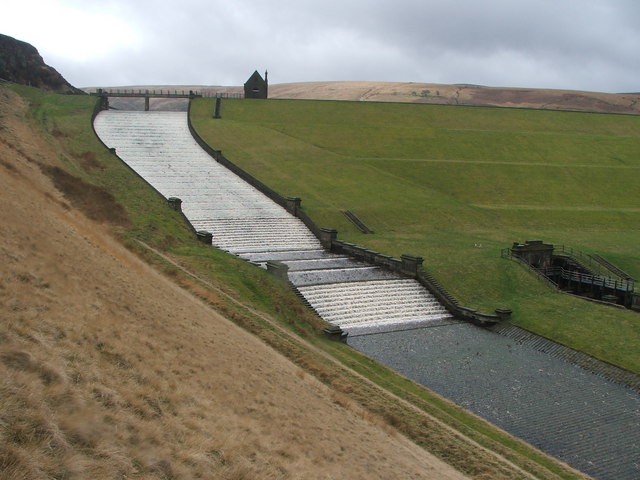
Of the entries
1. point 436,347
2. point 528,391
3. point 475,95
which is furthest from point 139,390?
point 475,95

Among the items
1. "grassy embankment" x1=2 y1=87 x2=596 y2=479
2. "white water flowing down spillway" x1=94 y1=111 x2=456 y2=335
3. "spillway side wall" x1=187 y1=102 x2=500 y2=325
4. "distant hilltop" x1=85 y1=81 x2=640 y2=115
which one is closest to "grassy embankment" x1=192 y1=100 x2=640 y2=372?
"spillway side wall" x1=187 y1=102 x2=500 y2=325

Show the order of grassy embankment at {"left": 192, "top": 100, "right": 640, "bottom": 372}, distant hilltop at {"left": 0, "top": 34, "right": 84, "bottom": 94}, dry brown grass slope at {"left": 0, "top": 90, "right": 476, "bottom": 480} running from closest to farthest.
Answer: dry brown grass slope at {"left": 0, "top": 90, "right": 476, "bottom": 480} → grassy embankment at {"left": 192, "top": 100, "right": 640, "bottom": 372} → distant hilltop at {"left": 0, "top": 34, "right": 84, "bottom": 94}

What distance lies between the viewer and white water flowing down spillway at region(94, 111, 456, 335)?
32688 millimetres

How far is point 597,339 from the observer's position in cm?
2858

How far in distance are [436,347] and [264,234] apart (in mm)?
20046

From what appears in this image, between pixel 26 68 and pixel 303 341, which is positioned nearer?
pixel 303 341

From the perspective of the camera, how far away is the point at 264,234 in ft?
147

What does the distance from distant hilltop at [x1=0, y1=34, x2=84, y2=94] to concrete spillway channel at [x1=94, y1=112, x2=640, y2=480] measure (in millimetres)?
51076

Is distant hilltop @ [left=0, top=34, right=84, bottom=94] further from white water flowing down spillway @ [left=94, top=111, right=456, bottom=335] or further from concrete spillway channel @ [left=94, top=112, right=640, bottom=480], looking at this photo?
concrete spillway channel @ [left=94, top=112, right=640, bottom=480]

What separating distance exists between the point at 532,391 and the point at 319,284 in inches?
557

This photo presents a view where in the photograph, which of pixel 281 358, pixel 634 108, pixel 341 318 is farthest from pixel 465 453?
pixel 634 108

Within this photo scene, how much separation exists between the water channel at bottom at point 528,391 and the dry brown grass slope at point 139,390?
20.4ft

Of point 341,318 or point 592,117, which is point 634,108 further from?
point 341,318

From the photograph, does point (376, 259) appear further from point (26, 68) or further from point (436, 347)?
point (26, 68)
